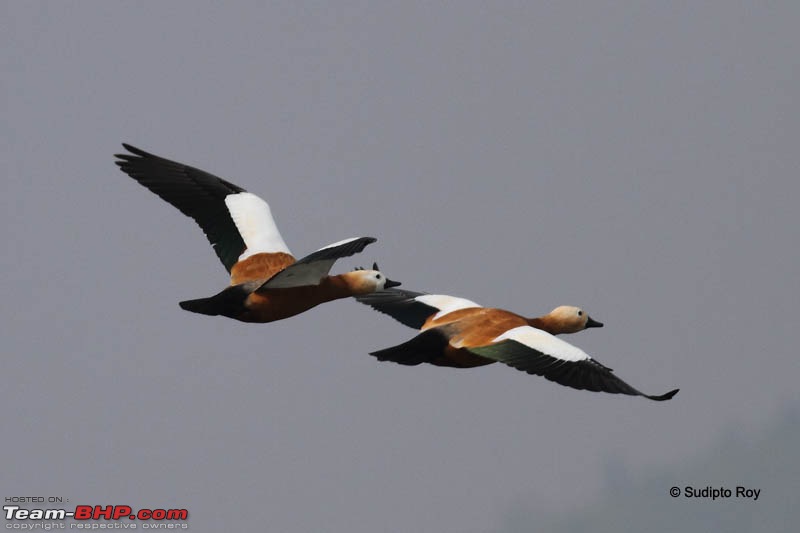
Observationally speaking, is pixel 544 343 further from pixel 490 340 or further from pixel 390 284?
pixel 390 284

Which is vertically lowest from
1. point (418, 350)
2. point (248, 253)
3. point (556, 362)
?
point (556, 362)

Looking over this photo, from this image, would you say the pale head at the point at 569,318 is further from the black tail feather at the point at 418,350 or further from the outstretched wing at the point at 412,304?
the black tail feather at the point at 418,350

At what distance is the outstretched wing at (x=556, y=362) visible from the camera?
59.6ft

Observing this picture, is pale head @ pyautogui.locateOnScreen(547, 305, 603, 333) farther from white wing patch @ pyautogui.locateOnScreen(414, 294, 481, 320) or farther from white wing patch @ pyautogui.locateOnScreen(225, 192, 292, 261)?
white wing patch @ pyautogui.locateOnScreen(225, 192, 292, 261)

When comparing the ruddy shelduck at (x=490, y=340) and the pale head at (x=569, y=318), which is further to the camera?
the pale head at (x=569, y=318)

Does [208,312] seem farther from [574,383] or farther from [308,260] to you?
[574,383]

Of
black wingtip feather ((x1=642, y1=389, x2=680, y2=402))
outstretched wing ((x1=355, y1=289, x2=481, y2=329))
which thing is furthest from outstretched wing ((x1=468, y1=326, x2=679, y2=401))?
outstretched wing ((x1=355, y1=289, x2=481, y2=329))

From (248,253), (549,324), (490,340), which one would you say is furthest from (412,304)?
(248,253)

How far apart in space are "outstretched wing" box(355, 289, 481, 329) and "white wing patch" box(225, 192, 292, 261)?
1485 mm

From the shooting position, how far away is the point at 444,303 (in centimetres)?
2088

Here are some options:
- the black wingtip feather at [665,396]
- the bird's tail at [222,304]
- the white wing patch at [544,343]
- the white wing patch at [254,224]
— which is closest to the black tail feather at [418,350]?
the white wing patch at [544,343]

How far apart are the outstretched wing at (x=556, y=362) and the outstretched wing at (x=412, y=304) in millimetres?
1845

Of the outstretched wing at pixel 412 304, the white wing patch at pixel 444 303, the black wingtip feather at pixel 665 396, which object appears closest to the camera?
the black wingtip feather at pixel 665 396

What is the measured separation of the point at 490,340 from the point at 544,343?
0.73 meters
